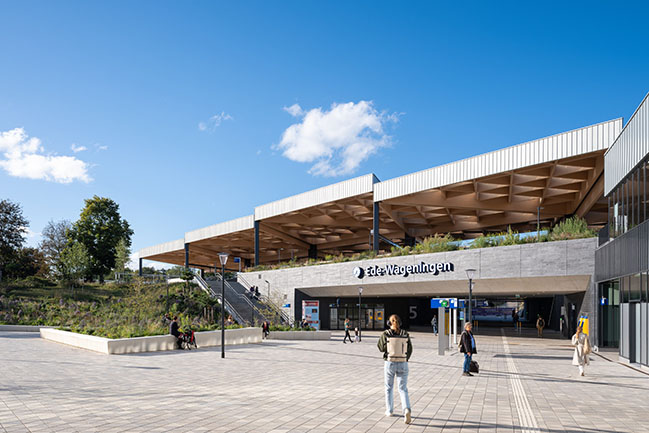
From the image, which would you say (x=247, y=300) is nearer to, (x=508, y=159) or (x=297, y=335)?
(x=297, y=335)

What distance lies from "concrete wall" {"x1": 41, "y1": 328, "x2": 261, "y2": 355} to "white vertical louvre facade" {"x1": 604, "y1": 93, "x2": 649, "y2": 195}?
1718cm

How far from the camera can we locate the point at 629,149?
59.7 feet

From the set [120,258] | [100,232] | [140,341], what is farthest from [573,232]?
[100,232]

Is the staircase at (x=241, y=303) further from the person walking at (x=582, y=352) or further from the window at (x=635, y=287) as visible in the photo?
the person walking at (x=582, y=352)

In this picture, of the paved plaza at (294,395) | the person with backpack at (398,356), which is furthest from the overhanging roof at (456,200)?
the person with backpack at (398,356)

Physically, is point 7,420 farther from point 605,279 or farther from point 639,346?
point 605,279

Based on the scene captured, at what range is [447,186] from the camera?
34.2 meters

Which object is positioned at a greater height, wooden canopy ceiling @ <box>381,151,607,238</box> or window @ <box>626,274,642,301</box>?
wooden canopy ceiling @ <box>381,151,607,238</box>

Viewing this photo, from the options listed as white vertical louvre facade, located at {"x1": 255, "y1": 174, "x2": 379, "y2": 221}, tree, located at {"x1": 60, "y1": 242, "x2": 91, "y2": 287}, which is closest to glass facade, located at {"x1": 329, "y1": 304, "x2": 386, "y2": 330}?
white vertical louvre facade, located at {"x1": 255, "y1": 174, "x2": 379, "y2": 221}

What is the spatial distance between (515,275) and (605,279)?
6.00 meters

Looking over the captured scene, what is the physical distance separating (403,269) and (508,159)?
9347mm

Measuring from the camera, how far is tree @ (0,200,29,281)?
5093cm

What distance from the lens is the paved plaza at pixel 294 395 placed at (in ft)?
25.6

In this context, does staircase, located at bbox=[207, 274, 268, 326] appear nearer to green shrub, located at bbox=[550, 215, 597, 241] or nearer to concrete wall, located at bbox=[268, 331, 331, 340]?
concrete wall, located at bbox=[268, 331, 331, 340]
